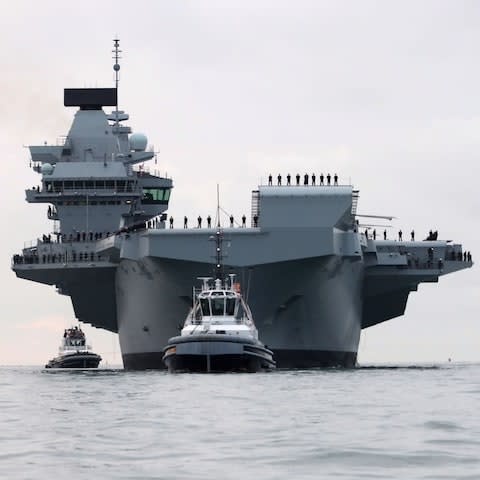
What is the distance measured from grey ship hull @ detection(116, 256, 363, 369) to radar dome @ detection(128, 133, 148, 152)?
18.8m

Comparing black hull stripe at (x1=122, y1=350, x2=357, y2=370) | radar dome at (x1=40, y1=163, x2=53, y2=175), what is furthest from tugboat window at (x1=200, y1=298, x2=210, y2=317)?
radar dome at (x1=40, y1=163, x2=53, y2=175)

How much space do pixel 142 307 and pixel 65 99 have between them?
27918mm

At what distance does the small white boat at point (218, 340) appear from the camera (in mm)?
57312

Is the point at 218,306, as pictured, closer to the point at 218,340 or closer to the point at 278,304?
the point at 218,340

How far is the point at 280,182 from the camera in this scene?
234 feet

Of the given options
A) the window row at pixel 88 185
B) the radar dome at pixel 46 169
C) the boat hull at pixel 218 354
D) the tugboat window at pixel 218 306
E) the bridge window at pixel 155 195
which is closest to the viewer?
the boat hull at pixel 218 354

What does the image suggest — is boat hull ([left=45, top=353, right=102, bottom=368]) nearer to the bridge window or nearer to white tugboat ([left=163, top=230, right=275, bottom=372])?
the bridge window

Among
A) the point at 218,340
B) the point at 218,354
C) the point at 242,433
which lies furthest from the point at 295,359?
the point at 242,433

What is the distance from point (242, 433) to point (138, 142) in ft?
223

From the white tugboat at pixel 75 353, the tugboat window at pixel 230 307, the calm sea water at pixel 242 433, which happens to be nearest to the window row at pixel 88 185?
the white tugboat at pixel 75 353

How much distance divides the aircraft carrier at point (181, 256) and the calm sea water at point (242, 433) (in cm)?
2068

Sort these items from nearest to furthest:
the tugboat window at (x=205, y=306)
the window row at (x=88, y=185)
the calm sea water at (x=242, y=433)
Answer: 1. the calm sea water at (x=242, y=433)
2. the tugboat window at (x=205, y=306)
3. the window row at (x=88, y=185)

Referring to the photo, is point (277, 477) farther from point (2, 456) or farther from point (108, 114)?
point (108, 114)

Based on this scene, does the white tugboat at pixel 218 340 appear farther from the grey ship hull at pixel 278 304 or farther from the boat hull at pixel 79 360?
the boat hull at pixel 79 360
